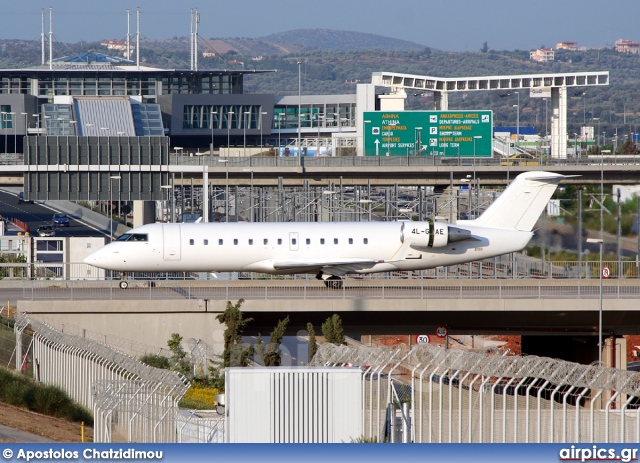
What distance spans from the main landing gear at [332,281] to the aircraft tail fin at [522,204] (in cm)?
655

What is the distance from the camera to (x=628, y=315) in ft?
137

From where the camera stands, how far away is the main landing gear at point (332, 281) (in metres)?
44.3

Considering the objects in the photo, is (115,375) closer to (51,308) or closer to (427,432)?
(427,432)

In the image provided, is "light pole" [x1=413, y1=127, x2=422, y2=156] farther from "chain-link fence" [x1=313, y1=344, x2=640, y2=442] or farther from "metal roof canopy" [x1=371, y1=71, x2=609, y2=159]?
"chain-link fence" [x1=313, y1=344, x2=640, y2=442]

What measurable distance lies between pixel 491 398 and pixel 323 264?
76.7ft

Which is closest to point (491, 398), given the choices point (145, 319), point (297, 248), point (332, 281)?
point (145, 319)

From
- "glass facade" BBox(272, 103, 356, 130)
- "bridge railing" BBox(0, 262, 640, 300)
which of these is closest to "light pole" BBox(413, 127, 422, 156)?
"bridge railing" BBox(0, 262, 640, 300)

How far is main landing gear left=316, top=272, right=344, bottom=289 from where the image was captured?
4431 centimetres

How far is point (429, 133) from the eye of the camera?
3093 inches

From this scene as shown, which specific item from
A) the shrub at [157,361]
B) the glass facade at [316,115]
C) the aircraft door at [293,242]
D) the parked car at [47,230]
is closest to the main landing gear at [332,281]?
the aircraft door at [293,242]

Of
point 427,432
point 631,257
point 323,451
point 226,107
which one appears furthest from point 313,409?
point 226,107

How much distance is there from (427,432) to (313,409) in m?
4.21

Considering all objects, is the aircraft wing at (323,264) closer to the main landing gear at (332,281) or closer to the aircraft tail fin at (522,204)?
the main landing gear at (332,281)

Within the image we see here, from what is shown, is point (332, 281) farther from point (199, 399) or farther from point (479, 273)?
point (199, 399)
